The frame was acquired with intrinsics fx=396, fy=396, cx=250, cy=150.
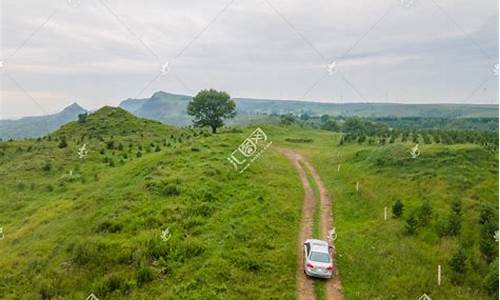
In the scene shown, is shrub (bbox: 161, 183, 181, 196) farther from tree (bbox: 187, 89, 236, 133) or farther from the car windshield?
tree (bbox: 187, 89, 236, 133)

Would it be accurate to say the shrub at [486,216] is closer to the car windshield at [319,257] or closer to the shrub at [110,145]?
the car windshield at [319,257]

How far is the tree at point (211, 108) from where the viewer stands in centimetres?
7544

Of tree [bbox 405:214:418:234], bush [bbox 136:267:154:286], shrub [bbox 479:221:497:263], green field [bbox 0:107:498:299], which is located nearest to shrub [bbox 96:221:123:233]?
green field [bbox 0:107:498:299]

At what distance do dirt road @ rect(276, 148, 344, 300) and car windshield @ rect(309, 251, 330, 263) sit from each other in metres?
1.06

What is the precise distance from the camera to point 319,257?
20.5 metres

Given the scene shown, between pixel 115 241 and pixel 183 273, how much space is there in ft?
18.3

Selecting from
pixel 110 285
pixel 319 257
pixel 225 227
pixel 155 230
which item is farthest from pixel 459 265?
pixel 110 285

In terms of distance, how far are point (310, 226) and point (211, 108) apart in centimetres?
5195

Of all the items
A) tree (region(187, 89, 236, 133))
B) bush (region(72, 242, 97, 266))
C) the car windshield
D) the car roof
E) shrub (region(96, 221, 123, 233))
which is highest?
tree (region(187, 89, 236, 133))

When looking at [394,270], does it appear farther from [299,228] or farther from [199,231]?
[199,231]

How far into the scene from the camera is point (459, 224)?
23906 mm

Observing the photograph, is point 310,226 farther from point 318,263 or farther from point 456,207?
point 456,207

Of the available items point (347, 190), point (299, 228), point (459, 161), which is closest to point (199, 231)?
point (299, 228)

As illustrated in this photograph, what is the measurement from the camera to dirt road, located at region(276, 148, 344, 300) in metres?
19.2
